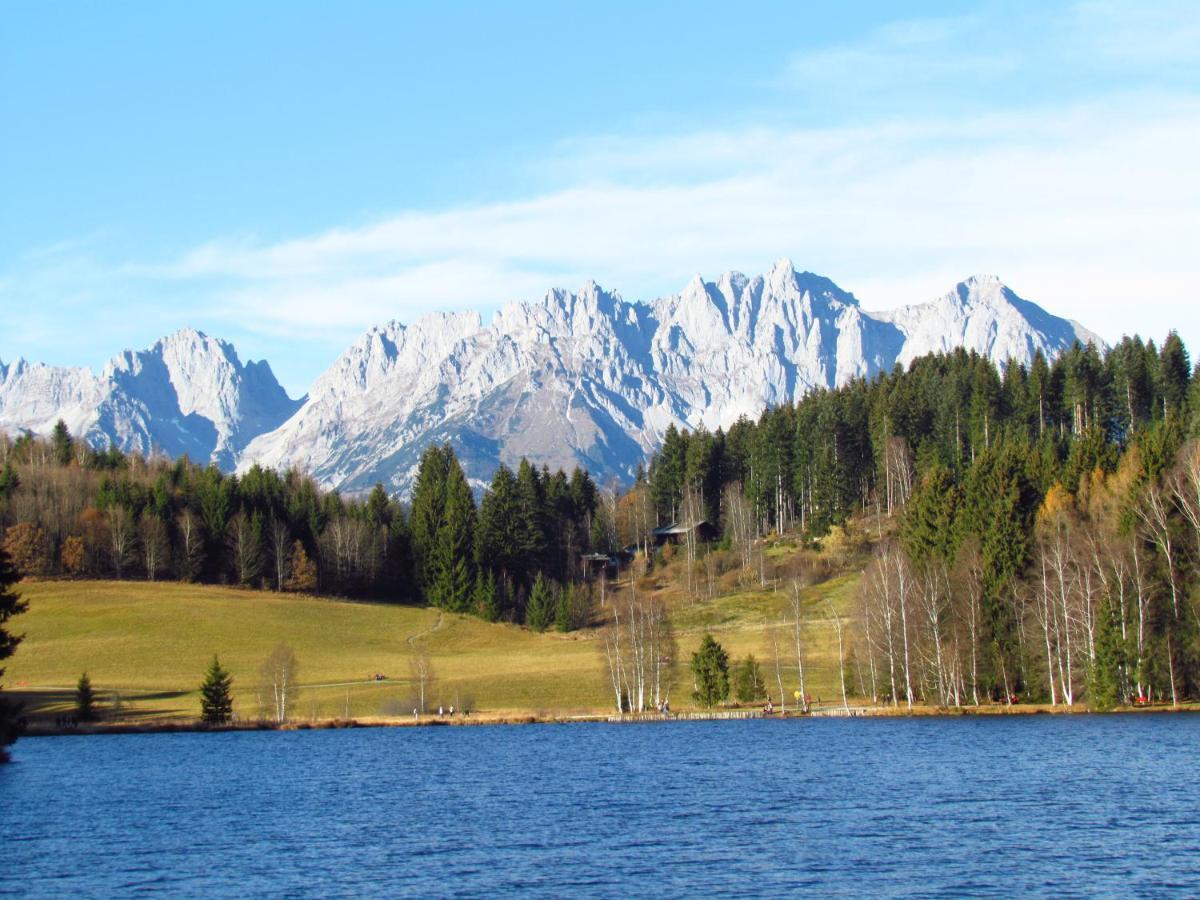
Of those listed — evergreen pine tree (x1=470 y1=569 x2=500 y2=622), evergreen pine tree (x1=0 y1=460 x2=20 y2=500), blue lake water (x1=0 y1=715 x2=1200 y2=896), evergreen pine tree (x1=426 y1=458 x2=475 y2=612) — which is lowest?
blue lake water (x1=0 y1=715 x2=1200 y2=896)

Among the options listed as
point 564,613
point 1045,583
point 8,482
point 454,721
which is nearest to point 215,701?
point 454,721

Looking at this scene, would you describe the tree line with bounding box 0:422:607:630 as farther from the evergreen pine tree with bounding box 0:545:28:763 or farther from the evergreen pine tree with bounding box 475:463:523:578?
the evergreen pine tree with bounding box 0:545:28:763

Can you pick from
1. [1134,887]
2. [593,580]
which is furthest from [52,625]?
[1134,887]

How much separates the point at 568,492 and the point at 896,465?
179 feet

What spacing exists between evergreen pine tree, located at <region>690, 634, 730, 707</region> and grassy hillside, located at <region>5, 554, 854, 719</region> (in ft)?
29.1

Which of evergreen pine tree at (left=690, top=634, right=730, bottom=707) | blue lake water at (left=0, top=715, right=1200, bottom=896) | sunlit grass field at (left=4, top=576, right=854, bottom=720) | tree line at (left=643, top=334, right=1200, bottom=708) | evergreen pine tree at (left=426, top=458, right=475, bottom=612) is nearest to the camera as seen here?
blue lake water at (left=0, top=715, right=1200, bottom=896)

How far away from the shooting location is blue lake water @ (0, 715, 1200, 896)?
39.0 meters

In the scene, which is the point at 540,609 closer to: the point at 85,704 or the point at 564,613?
the point at 564,613

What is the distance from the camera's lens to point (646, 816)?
5106cm

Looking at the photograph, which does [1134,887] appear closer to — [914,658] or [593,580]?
[914,658]

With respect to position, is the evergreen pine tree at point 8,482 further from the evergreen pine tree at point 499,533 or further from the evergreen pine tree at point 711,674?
the evergreen pine tree at point 711,674

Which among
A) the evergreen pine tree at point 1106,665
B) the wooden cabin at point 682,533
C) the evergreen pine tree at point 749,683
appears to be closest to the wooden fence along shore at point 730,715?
the evergreen pine tree at point 749,683

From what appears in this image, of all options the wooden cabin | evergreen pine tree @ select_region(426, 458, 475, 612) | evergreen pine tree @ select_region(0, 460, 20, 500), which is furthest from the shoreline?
the wooden cabin

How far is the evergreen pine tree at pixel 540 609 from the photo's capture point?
151 metres
